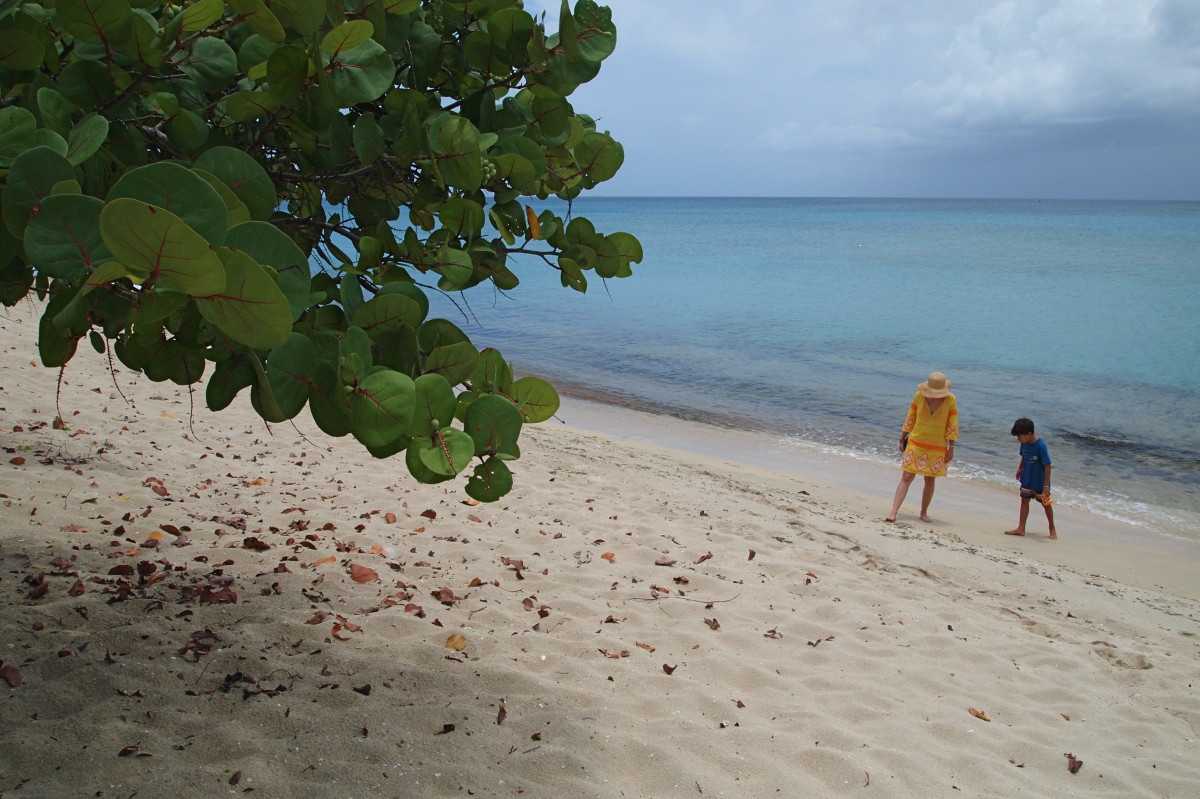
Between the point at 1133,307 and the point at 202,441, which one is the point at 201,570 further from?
the point at 1133,307

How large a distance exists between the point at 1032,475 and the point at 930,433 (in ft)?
3.91

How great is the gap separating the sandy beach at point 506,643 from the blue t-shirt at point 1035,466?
1483mm

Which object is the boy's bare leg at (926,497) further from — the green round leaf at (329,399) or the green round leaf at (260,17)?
the green round leaf at (260,17)

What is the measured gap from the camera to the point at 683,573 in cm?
527

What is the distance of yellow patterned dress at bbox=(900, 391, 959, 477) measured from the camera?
852 cm

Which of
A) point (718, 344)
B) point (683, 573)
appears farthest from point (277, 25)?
point (718, 344)

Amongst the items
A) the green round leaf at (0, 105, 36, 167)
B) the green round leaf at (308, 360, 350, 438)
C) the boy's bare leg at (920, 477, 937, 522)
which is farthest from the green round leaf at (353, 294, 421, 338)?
the boy's bare leg at (920, 477, 937, 522)

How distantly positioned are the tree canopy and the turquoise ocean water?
0.36 meters

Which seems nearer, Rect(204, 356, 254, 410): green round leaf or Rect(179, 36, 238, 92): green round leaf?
Rect(204, 356, 254, 410): green round leaf

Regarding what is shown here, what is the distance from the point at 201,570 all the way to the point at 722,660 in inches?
103

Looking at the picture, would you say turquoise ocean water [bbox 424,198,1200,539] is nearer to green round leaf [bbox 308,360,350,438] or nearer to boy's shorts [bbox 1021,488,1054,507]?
green round leaf [bbox 308,360,350,438]

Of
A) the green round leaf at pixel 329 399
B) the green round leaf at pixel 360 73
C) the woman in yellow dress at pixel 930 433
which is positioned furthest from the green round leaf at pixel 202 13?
the woman in yellow dress at pixel 930 433

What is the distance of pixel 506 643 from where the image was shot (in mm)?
3965

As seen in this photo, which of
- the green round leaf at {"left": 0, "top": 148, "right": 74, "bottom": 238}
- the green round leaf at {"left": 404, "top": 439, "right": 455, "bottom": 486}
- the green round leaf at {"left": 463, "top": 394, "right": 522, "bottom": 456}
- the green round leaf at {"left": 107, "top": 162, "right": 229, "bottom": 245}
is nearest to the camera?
the green round leaf at {"left": 107, "top": 162, "right": 229, "bottom": 245}
